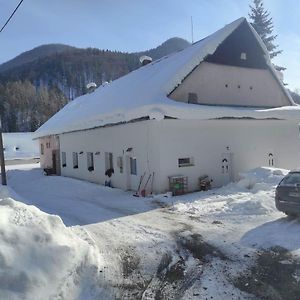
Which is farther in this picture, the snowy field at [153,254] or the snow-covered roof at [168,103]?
the snow-covered roof at [168,103]

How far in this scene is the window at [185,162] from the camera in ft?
59.2

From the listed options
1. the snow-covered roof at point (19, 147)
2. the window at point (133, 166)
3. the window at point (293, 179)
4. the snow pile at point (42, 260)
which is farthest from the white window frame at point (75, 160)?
the snow-covered roof at point (19, 147)

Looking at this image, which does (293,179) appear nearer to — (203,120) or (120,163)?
(203,120)

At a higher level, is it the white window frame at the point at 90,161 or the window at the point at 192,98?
the window at the point at 192,98

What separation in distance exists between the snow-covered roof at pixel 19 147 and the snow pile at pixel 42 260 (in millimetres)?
62548

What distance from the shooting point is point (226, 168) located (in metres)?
19.4

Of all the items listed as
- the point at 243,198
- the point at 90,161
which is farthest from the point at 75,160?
the point at 243,198

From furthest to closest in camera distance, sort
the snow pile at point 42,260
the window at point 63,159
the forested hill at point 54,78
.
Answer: the forested hill at point 54,78, the window at point 63,159, the snow pile at point 42,260

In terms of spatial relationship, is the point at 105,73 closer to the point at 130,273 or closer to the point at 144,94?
the point at 144,94

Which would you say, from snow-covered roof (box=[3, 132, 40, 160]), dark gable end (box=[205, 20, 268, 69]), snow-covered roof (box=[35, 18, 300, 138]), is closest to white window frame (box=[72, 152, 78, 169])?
snow-covered roof (box=[35, 18, 300, 138])

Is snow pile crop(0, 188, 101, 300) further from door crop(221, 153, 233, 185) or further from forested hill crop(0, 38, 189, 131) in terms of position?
forested hill crop(0, 38, 189, 131)

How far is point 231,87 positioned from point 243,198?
26.3 feet

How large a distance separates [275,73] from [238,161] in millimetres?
6133

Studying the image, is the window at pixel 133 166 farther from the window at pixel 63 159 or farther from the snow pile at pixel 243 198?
the window at pixel 63 159
